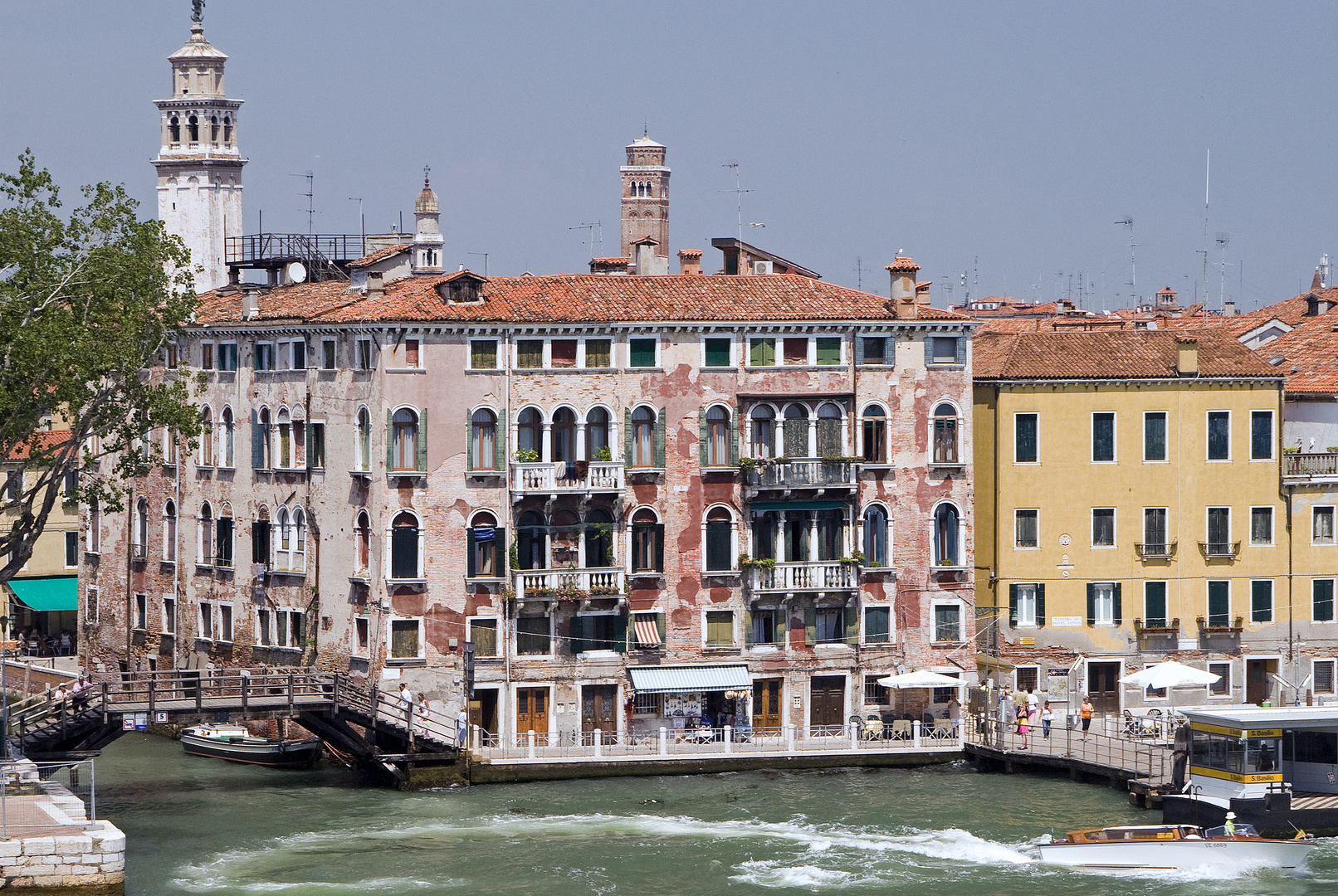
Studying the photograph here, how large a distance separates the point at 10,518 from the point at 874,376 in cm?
3019

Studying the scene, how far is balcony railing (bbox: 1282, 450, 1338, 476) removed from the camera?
6072 centimetres

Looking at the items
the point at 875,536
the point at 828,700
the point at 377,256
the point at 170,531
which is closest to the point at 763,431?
the point at 875,536

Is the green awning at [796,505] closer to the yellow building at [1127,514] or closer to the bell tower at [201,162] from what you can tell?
the yellow building at [1127,514]

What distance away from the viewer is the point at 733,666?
57562 millimetres

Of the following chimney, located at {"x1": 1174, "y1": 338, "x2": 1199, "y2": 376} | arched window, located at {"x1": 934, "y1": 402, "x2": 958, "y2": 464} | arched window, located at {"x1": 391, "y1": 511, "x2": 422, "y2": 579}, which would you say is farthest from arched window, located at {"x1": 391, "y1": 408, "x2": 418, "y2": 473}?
chimney, located at {"x1": 1174, "y1": 338, "x2": 1199, "y2": 376}

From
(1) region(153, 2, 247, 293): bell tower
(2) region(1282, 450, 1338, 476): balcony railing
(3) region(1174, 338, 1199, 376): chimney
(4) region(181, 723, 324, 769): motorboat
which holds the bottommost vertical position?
(4) region(181, 723, 324, 769): motorboat

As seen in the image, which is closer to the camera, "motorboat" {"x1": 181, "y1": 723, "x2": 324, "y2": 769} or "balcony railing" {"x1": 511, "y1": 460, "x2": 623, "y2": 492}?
"balcony railing" {"x1": 511, "y1": 460, "x2": 623, "y2": 492}

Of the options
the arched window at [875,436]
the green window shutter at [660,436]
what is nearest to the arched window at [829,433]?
the arched window at [875,436]

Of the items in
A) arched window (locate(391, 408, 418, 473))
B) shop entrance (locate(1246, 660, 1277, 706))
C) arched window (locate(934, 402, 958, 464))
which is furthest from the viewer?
shop entrance (locate(1246, 660, 1277, 706))

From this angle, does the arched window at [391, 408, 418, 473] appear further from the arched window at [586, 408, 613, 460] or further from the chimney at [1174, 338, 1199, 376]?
the chimney at [1174, 338, 1199, 376]

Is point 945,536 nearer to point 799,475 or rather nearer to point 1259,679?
point 799,475

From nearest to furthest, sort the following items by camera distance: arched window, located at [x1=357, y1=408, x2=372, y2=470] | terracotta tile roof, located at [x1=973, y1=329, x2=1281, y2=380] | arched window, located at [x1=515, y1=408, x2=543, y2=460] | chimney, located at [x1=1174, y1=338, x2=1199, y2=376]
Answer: arched window, located at [x1=357, y1=408, x2=372, y2=470]
arched window, located at [x1=515, y1=408, x2=543, y2=460]
terracotta tile roof, located at [x1=973, y1=329, x2=1281, y2=380]
chimney, located at [x1=1174, y1=338, x2=1199, y2=376]

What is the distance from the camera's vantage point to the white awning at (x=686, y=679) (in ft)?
Answer: 186

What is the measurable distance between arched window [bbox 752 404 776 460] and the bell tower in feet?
86.2
